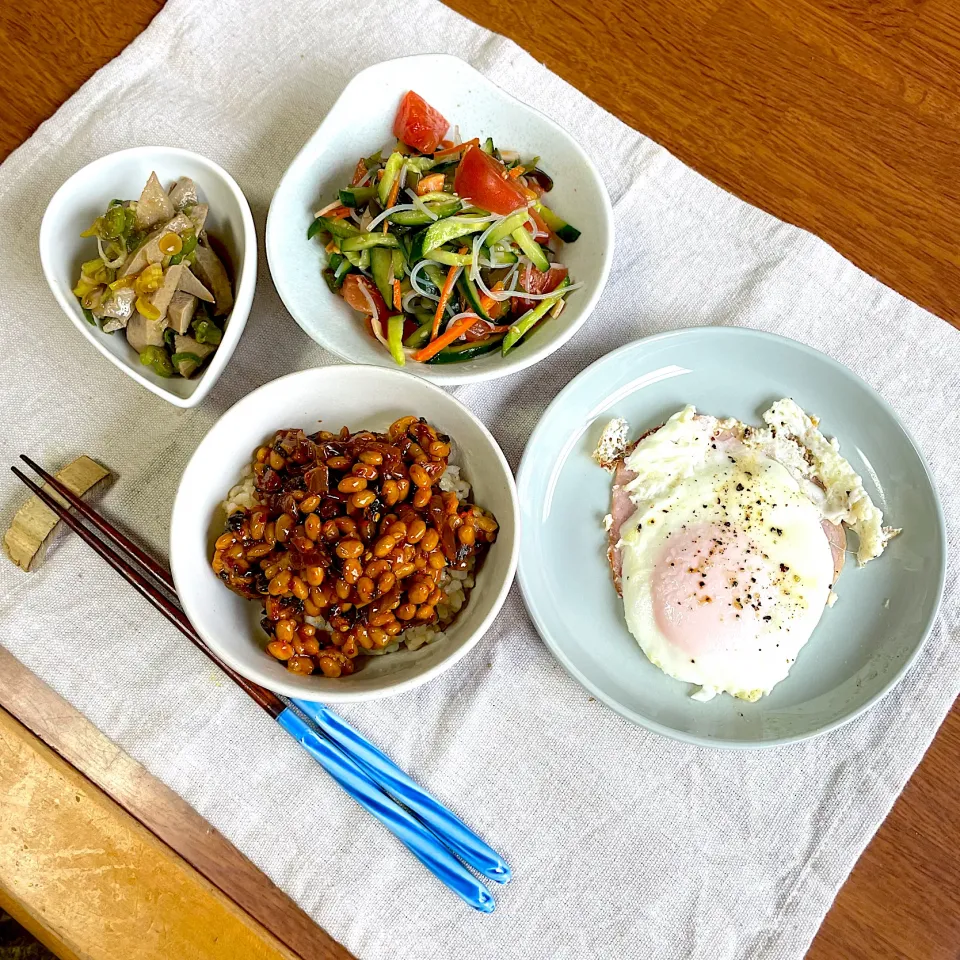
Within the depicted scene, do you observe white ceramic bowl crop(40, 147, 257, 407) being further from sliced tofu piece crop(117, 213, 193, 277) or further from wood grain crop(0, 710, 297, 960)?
wood grain crop(0, 710, 297, 960)

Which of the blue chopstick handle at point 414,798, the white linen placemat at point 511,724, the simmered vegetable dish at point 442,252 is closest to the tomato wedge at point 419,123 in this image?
the simmered vegetable dish at point 442,252

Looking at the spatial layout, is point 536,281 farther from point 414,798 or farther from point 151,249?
point 414,798

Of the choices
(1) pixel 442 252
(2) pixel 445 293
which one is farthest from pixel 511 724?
(1) pixel 442 252

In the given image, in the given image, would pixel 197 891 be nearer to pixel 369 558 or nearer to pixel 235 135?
pixel 369 558

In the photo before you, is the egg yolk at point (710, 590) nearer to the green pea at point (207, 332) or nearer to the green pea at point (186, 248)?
the green pea at point (207, 332)

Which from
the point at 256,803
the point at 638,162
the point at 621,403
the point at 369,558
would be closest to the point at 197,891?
the point at 256,803
